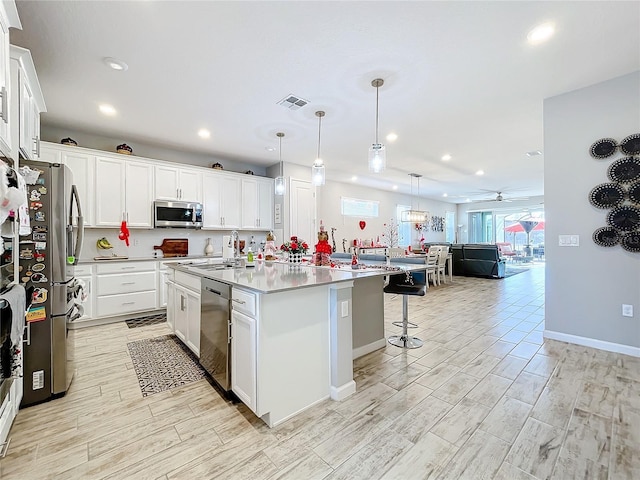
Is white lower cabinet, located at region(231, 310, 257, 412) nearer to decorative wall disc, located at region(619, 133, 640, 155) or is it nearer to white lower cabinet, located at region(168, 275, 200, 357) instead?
white lower cabinet, located at region(168, 275, 200, 357)

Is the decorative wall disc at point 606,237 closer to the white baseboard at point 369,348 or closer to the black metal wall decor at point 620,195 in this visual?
the black metal wall decor at point 620,195

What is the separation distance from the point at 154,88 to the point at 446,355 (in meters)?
4.11

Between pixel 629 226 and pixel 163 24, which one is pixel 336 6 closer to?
pixel 163 24

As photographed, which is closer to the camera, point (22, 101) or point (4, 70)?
point (4, 70)

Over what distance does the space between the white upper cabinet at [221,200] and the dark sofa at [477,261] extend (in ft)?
20.8

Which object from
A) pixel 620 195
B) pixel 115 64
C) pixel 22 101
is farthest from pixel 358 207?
pixel 22 101

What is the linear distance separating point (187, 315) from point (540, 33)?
3.94 meters

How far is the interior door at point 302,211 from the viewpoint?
5891 mm

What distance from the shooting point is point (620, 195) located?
9.46 feet

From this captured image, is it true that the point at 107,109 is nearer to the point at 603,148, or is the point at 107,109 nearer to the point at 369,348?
the point at 369,348

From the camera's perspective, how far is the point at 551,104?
3328mm

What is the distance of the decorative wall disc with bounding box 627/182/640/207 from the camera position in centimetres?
279

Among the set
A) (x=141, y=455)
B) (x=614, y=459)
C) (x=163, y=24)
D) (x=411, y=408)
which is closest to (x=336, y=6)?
(x=163, y=24)

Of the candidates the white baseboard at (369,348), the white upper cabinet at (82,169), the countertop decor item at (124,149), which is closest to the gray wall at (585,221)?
the white baseboard at (369,348)
